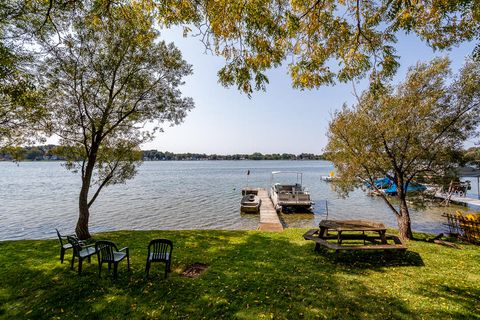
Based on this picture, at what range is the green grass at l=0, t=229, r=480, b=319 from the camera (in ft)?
15.8

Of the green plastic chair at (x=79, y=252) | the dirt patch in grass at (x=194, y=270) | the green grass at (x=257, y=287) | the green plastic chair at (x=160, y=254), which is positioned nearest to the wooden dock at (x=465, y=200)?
the green grass at (x=257, y=287)

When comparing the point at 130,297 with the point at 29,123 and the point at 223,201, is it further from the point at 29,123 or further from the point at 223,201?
the point at 223,201

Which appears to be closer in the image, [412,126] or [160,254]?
[160,254]

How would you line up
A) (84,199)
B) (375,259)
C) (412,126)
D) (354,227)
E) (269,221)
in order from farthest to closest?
(269,221)
(84,199)
(412,126)
(354,227)
(375,259)

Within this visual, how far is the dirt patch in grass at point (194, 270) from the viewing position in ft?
21.8

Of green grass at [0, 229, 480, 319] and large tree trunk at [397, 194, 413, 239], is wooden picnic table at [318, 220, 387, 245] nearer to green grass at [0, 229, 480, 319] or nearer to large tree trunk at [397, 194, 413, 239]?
green grass at [0, 229, 480, 319]

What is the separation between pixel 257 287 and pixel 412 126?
906 centimetres

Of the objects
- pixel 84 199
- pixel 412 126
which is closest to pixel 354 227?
pixel 412 126

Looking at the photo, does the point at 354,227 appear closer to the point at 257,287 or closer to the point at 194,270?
the point at 257,287

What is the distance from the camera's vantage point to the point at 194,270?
704cm

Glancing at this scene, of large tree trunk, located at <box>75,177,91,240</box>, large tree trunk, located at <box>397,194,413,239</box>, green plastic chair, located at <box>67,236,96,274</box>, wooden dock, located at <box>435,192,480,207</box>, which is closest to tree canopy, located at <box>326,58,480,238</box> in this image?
large tree trunk, located at <box>397,194,413,239</box>

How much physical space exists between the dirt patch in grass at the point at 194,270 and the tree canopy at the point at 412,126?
8.26 m

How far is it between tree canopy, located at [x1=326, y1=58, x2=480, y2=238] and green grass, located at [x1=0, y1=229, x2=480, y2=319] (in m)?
3.60

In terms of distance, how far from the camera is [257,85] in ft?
15.9
